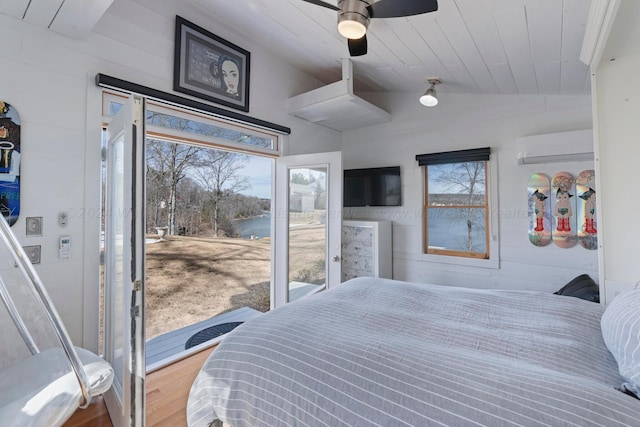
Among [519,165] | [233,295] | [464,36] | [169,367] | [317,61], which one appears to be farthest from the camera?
[233,295]

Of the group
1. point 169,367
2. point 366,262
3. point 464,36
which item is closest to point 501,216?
point 366,262

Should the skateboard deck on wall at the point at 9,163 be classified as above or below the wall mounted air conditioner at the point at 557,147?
below

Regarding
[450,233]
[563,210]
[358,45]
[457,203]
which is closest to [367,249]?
[450,233]

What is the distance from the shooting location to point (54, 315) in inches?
53.2

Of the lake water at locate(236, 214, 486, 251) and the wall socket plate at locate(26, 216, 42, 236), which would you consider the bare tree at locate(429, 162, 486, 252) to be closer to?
the lake water at locate(236, 214, 486, 251)

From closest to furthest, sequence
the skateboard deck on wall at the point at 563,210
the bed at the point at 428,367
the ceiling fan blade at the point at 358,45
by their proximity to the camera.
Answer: the bed at the point at 428,367
the ceiling fan blade at the point at 358,45
the skateboard deck on wall at the point at 563,210

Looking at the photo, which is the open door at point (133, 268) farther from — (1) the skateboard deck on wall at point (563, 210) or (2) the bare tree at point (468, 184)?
(1) the skateboard deck on wall at point (563, 210)

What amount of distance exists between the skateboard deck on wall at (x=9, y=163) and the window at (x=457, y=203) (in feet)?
11.9

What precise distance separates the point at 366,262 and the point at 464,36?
256cm

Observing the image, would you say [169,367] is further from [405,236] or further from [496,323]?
[405,236]

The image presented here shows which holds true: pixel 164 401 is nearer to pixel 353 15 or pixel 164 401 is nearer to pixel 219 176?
pixel 353 15

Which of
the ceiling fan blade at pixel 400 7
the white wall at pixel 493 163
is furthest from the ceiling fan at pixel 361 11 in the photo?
the white wall at pixel 493 163

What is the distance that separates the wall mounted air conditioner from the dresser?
5.46 feet

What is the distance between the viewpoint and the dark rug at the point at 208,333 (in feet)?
10.5
